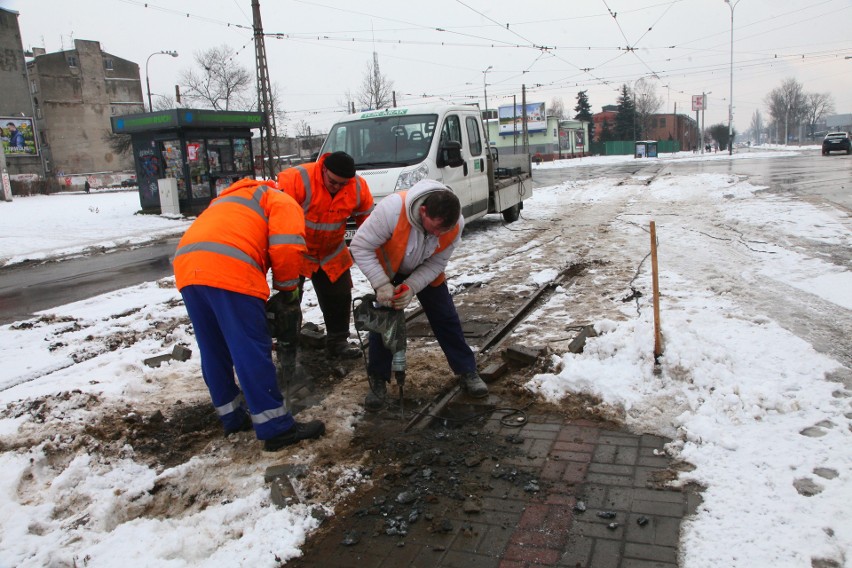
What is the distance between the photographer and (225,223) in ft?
12.1

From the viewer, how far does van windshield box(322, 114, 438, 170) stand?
9.68 m

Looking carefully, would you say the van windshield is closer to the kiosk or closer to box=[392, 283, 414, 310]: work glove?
box=[392, 283, 414, 310]: work glove

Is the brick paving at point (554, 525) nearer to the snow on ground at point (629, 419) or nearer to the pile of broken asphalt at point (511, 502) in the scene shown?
the pile of broken asphalt at point (511, 502)

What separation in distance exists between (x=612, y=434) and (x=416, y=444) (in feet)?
3.92

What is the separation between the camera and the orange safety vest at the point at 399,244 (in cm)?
407

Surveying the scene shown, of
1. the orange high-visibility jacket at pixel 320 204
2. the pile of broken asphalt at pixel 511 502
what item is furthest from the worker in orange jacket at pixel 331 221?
the pile of broken asphalt at pixel 511 502

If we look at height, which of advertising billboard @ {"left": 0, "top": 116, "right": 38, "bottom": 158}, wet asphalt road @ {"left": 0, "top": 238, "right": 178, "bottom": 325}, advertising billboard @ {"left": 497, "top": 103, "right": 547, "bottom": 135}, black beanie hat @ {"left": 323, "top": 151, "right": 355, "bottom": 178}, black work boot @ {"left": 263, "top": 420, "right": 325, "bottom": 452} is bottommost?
black work boot @ {"left": 263, "top": 420, "right": 325, "bottom": 452}

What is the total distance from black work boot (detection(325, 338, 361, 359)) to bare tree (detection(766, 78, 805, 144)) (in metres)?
112

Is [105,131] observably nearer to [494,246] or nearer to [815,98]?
[494,246]

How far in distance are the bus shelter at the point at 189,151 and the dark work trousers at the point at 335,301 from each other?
15315 millimetres

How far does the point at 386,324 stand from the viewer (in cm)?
429

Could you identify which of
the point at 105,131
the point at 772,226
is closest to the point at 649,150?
the point at 772,226

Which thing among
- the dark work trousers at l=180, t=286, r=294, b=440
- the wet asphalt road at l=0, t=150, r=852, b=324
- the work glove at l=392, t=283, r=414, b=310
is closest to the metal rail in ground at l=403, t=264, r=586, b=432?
the work glove at l=392, t=283, r=414, b=310

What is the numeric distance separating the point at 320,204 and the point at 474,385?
75.1 inches
